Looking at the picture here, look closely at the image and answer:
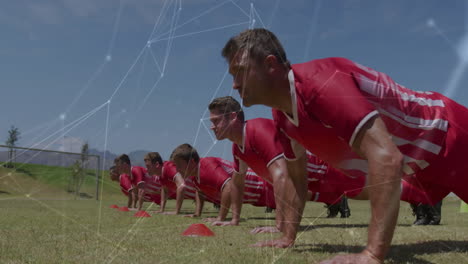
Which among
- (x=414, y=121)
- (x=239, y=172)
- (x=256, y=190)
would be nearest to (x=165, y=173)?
(x=256, y=190)

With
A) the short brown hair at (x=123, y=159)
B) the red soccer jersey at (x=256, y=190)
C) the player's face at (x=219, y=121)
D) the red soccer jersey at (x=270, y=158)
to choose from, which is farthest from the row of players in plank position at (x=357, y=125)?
the short brown hair at (x=123, y=159)

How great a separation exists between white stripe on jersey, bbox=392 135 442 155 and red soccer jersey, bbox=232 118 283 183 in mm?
1527

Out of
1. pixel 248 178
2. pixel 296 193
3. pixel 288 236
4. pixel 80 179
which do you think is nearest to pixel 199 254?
pixel 288 236

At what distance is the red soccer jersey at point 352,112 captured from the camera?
1.75 meters

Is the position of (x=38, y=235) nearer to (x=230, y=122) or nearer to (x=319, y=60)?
(x=230, y=122)

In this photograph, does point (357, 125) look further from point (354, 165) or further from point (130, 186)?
point (130, 186)

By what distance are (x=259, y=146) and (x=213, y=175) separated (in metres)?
2.56

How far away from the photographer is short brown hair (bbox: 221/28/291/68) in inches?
80.2

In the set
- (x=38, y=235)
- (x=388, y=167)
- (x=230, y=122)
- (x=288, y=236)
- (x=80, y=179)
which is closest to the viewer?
(x=388, y=167)

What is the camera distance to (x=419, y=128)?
2.19 meters

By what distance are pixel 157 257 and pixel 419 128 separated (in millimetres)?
1626

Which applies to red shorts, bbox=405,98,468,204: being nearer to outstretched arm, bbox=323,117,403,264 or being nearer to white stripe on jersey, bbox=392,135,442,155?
white stripe on jersey, bbox=392,135,442,155

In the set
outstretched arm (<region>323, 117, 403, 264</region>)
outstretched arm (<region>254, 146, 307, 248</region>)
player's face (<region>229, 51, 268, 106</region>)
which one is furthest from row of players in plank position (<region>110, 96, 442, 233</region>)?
outstretched arm (<region>323, 117, 403, 264</region>)

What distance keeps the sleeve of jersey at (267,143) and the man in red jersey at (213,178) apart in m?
2.08
